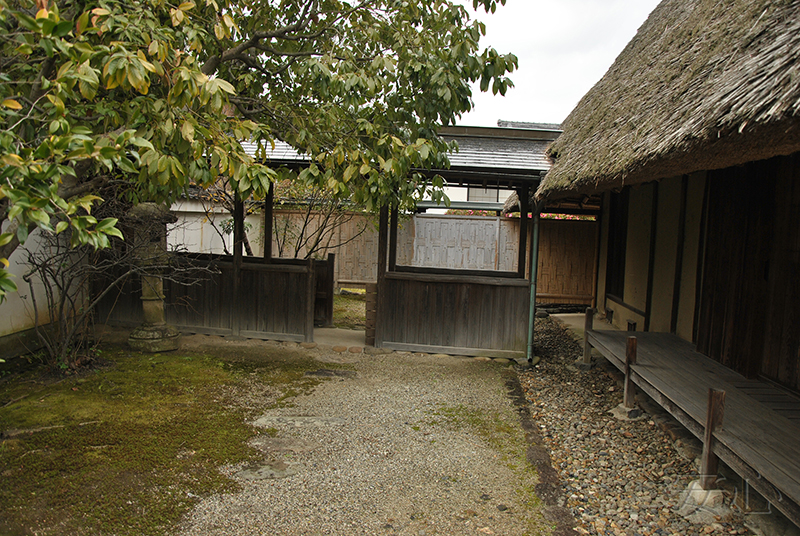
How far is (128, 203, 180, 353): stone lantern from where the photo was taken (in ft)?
18.7

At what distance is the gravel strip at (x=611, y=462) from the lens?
2982mm

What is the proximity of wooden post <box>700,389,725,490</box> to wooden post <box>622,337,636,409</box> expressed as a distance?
4.67ft

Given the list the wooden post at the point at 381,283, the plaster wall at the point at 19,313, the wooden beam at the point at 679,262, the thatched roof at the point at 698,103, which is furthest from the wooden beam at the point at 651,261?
the plaster wall at the point at 19,313

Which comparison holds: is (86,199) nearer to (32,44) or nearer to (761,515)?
(32,44)

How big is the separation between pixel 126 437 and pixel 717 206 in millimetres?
5569

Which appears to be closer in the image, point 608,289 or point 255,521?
point 255,521

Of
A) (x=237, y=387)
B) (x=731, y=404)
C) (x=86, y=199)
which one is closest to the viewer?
(x=86, y=199)

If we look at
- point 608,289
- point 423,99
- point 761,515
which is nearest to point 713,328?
point 761,515

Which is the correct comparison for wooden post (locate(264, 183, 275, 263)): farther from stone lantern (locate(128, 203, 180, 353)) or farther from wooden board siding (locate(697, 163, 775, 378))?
wooden board siding (locate(697, 163, 775, 378))

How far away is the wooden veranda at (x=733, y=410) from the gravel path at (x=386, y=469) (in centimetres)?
113

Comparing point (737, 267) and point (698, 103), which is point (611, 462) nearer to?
point (737, 267)

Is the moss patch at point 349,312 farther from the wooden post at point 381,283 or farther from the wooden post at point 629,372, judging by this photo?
the wooden post at point 629,372

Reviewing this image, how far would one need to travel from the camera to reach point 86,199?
1875 millimetres

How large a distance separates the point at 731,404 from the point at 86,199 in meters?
4.11
